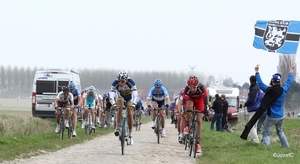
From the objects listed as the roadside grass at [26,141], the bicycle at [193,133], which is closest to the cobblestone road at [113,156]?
the bicycle at [193,133]

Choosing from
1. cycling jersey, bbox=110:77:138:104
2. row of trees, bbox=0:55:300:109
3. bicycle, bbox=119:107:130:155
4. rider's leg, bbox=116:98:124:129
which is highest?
cycling jersey, bbox=110:77:138:104

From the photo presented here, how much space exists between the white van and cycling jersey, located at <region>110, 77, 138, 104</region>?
17.2 metres

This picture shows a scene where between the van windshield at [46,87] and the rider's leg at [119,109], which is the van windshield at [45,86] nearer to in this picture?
the van windshield at [46,87]

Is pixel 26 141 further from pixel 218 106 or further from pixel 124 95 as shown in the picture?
pixel 218 106

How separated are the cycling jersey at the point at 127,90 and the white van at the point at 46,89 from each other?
17222 millimetres

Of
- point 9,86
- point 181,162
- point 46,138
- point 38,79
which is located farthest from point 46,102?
point 9,86

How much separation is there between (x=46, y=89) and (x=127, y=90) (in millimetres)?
17767

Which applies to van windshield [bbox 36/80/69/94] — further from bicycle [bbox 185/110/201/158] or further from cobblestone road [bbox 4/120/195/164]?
bicycle [bbox 185/110/201/158]

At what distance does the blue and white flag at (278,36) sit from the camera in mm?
16141

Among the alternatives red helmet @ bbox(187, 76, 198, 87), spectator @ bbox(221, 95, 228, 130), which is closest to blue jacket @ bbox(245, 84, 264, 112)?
red helmet @ bbox(187, 76, 198, 87)

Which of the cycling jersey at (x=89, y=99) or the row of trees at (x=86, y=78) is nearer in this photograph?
the cycling jersey at (x=89, y=99)

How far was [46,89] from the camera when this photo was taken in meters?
32.3

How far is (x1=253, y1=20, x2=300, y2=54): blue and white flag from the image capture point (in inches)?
635

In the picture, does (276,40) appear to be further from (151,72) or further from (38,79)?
(151,72)
